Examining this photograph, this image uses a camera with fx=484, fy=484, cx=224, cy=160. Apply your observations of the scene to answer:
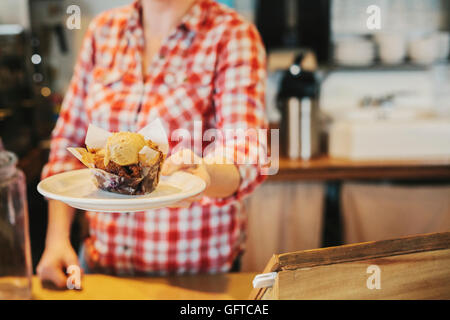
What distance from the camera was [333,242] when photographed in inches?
92.8

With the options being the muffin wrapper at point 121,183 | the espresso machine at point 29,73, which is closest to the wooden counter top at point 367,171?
the espresso machine at point 29,73

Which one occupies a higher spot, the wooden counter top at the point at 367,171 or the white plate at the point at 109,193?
the white plate at the point at 109,193

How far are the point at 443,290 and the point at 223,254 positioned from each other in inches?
30.3

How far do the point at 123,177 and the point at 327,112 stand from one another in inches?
88.9

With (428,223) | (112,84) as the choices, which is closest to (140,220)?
(112,84)

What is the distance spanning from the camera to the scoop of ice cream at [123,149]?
2.98 ft

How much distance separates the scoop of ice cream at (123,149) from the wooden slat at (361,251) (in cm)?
36

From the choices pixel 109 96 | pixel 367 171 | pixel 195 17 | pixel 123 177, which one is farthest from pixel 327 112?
pixel 123 177

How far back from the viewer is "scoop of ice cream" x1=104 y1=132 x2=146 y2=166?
91cm

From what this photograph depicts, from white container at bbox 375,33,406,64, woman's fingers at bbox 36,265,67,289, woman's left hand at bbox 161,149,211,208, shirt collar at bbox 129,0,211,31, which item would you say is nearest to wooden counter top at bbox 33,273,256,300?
woman's fingers at bbox 36,265,67,289

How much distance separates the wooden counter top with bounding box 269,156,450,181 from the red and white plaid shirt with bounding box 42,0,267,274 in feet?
2.56

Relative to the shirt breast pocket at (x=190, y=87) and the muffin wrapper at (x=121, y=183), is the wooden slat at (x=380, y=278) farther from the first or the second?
the shirt breast pocket at (x=190, y=87)

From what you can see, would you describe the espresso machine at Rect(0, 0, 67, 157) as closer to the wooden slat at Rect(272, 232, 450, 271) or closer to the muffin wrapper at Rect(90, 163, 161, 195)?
the muffin wrapper at Rect(90, 163, 161, 195)

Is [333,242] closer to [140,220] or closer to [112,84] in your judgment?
[140,220]
